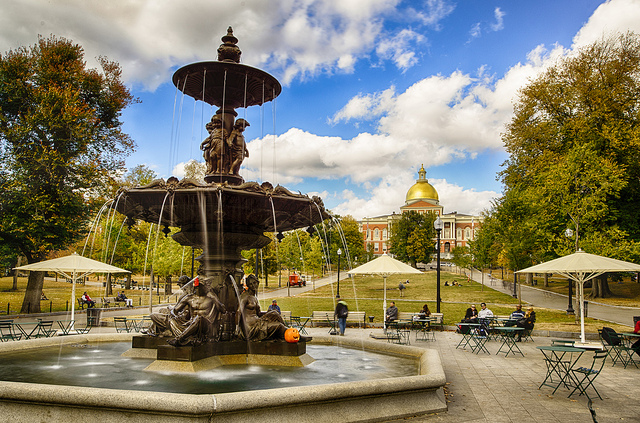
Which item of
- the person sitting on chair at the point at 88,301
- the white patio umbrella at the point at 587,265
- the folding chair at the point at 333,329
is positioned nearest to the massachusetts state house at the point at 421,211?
the person sitting on chair at the point at 88,301

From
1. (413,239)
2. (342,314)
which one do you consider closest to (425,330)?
(342,314)

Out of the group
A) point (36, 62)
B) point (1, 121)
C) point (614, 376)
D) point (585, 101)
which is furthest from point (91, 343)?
point (585, 101)

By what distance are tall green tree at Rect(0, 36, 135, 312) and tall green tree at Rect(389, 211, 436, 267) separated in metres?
56.0

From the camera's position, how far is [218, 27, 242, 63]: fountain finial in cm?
984

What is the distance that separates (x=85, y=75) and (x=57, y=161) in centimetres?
536

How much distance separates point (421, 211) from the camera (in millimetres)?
114312

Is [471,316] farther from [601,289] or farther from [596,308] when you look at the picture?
[601,289]

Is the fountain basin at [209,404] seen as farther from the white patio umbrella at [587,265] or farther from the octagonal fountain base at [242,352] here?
the white patio umbrella at [587,265]

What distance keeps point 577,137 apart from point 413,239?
43.0 meters

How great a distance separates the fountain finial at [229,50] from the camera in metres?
9.84

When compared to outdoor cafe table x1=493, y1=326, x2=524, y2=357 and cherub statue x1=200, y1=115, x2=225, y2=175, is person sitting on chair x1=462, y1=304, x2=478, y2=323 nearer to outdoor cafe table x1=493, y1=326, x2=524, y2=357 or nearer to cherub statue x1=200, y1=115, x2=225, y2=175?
outdoor cafe table x1=493, y1=326, x2=524, y2=357

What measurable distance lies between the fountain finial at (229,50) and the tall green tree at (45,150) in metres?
16.1

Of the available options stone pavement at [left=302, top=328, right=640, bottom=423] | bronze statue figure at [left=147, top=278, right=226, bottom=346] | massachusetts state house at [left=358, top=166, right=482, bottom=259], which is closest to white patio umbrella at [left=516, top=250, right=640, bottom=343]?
stone pavement at [left=302, top=328, right=640, bottom=423]

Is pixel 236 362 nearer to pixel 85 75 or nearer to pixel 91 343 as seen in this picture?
pixel 91 343
